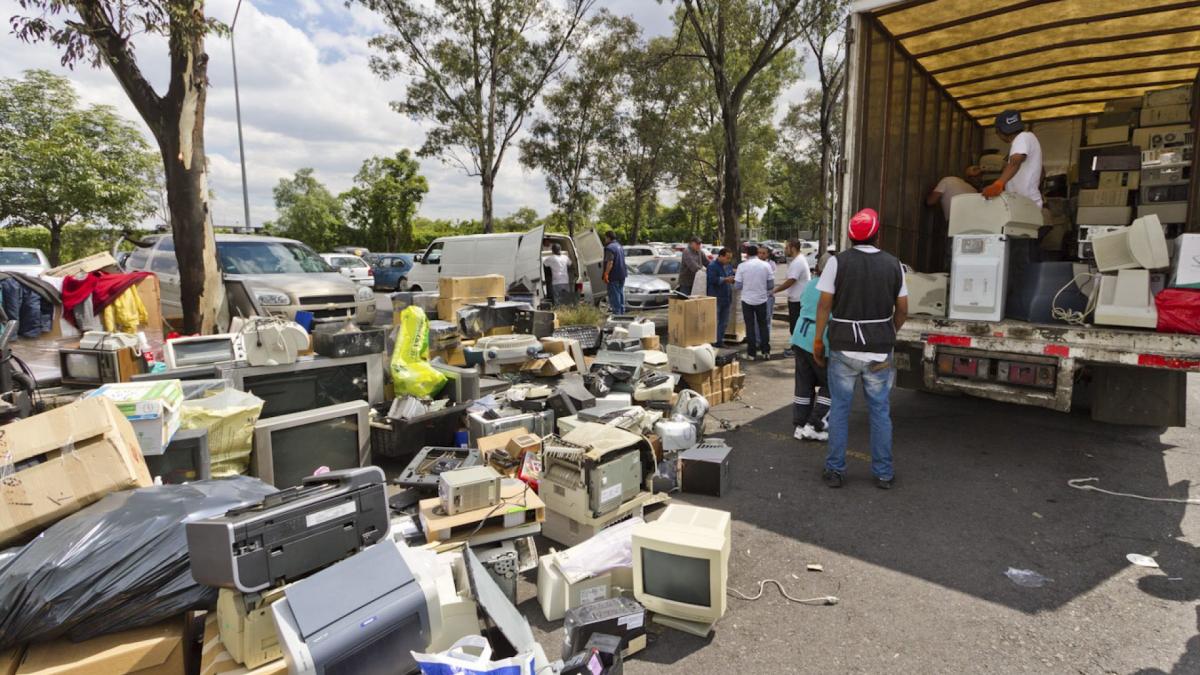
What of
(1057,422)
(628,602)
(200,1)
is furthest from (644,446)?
(200,1)

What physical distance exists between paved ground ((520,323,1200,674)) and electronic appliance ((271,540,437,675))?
0.71 meters

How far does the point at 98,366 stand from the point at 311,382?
1510 millimetres

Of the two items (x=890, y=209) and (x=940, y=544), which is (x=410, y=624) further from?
(x=890, y=209)

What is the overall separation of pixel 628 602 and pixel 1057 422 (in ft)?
16.5

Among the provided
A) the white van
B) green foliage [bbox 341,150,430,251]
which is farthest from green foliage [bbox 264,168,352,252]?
the white van

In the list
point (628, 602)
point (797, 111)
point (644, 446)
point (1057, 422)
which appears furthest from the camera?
point (797, 111)

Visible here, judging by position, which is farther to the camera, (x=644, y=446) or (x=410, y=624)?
(x=644, y=446)

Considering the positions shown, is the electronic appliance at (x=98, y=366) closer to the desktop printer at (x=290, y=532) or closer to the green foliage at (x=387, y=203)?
the desktop printer at (x=290, y=532)

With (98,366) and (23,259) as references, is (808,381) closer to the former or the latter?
(98,366)

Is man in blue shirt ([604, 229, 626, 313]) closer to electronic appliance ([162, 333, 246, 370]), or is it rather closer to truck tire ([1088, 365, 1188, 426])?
electronic appliance ([162, 333, 246, 370])

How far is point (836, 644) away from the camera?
8.36 ft

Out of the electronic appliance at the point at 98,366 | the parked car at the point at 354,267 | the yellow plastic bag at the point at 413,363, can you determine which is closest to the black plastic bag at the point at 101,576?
the electronic appliance at the point at 98,366

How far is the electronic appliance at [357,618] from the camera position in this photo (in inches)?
74.1

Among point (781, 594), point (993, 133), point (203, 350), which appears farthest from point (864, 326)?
point (993, 133)
